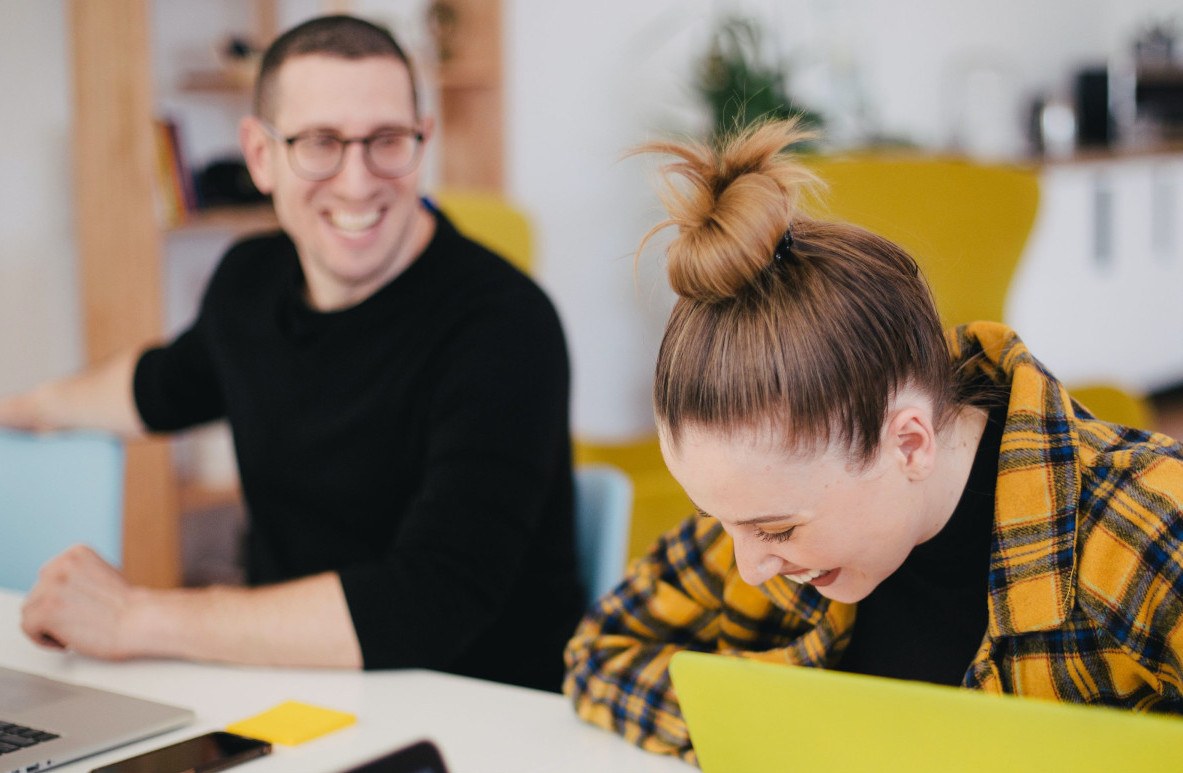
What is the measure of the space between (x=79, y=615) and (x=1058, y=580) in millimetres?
925

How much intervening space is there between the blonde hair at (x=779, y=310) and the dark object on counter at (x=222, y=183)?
2.57 metres

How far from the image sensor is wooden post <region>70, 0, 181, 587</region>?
304cm

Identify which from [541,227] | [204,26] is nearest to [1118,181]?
[541,227]

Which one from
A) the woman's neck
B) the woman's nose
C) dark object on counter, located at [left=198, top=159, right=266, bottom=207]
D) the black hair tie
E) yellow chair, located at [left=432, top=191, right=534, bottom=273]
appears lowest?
the woman's nose

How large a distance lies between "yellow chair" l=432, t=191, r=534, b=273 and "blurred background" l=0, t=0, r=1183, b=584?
221mm

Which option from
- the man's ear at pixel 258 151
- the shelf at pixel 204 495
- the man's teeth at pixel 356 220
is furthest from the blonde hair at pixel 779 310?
the shelf at pixel 204 495

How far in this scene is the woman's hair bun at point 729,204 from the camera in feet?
3.09

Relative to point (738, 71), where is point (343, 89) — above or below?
below

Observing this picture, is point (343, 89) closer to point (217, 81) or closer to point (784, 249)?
point (784, 249)

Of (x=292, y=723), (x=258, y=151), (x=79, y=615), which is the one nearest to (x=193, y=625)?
(x=79, y=615)

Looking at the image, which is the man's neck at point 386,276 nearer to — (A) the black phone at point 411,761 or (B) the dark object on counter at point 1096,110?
(A) the black phone at point 411,761

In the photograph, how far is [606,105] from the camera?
14.1ft

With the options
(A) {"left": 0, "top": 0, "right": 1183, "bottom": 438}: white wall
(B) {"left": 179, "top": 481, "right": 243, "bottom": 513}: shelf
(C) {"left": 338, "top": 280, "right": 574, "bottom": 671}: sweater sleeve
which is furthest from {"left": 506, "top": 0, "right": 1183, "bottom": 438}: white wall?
(C) {"left": 338, "top": 280, "right": 574, "bottom": 671}: sweater sleeve

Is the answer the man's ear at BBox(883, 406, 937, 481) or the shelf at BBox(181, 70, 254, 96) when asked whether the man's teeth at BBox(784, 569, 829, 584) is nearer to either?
the man's ear at BBox(883, 406, 937, 481)
